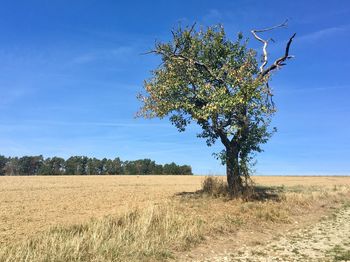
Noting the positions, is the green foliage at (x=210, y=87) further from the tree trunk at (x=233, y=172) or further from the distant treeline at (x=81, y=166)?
the distant treeline at (x=81, y=166)

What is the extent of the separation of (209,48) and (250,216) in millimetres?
11317

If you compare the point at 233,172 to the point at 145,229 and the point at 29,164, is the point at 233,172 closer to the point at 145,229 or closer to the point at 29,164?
the point at 145,229

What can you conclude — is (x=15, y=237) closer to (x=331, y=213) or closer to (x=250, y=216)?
(x=250, y=216)

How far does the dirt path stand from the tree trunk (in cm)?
802

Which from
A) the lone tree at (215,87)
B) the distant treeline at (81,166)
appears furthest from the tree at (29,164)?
the lone tree at (215,87)

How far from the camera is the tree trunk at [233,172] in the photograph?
25.7 m

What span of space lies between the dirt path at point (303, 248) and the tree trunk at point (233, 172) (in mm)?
8021

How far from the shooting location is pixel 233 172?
25.9m

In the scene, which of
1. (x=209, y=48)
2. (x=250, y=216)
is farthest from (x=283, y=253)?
(x=209, y=48)

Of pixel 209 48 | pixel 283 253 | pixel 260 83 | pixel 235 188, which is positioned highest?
pixel 209 48

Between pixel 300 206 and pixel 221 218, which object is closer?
pixel 221 218

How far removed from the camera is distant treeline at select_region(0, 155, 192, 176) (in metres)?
140

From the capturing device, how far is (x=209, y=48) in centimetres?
2595

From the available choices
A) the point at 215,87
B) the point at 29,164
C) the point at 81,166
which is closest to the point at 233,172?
the point at 215,87
